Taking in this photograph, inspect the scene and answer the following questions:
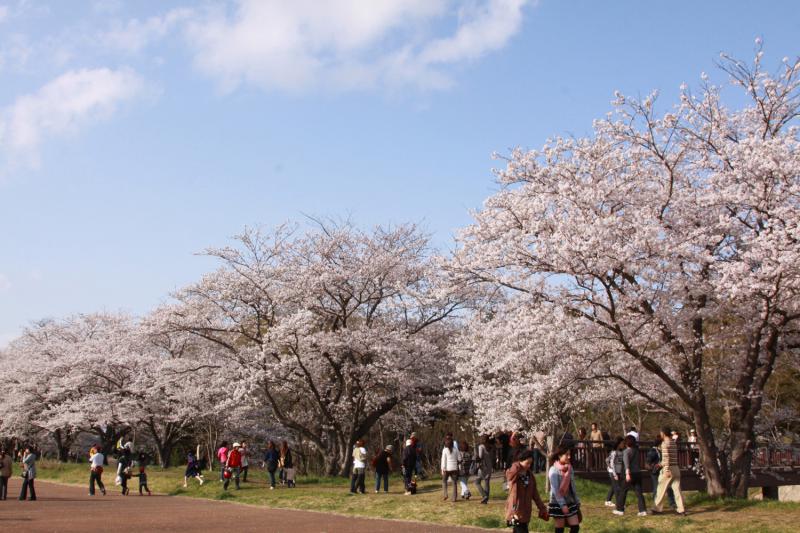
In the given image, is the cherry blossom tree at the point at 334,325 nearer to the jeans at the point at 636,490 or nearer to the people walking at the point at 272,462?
the people walking at the point at 272,462

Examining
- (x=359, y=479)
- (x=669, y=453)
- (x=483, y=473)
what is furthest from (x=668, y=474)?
(x=359, y=479)

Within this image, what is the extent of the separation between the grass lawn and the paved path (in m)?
0.89

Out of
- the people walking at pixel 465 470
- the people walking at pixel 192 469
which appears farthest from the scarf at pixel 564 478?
the people walking at pixel 192 469

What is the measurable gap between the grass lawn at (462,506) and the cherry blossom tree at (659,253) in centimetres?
200

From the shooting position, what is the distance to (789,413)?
85.7 feet

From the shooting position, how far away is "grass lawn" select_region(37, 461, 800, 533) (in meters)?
13.7

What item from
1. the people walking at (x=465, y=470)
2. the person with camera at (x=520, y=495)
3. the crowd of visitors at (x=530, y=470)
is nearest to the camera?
the person with camera at (x=520, y=495)

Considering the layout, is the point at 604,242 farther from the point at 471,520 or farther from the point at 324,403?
the point at 324,403

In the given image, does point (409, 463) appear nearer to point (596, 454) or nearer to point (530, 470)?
point (596, 454)

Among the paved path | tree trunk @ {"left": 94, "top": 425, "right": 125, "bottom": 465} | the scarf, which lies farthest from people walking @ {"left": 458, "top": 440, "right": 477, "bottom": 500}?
tree trunk @ {"left": 94, "top": 425, "right": 125, "bottom": 465}

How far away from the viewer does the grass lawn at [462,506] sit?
1367 cm

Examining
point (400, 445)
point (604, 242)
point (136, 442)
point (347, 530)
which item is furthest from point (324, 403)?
point (136, 442)

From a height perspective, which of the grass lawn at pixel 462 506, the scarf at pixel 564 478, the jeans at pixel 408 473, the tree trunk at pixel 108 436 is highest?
the tree trunk at pixel 108 436

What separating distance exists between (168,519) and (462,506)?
21.0 feet
